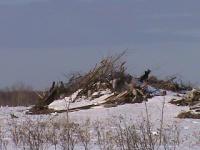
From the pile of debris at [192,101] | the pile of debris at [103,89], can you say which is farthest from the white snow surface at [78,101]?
the pile of debris at [192,101]

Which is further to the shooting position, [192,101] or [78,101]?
[78,101]

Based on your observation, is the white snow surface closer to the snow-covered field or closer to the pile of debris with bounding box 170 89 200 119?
the snow-covered field

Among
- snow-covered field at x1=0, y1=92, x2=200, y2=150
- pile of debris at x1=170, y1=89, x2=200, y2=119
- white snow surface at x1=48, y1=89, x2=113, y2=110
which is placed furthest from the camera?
white snow surface at x1=48, y1=89, x2=113, y2=110

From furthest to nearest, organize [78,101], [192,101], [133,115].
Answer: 1. [78,101]
2. [192,101]
3. [133,115]

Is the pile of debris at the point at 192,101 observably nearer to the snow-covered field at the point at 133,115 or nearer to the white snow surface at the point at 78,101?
the snow-covered field at the point at 133,115

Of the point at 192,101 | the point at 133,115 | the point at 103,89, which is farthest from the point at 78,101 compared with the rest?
the point at 192,101

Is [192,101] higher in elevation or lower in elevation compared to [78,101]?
lower

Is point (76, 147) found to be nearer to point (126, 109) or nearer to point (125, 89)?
point (126, 109)

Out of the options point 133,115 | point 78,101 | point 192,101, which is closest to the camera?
point 133,115

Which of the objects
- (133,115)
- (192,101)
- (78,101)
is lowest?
(133,115)

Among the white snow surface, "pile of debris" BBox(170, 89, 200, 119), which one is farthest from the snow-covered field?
"pile of debris" BBox(170, 89, 200, 119)

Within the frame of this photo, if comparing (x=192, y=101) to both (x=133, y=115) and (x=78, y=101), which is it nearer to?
(x=133, y=115)

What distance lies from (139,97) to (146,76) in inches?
101

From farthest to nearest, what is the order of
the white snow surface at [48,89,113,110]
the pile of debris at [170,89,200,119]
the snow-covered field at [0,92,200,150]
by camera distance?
the white snow surface at [48,89,113,110], the pile of debris at [170,89,200,119], the snow-covered field at [0,92,200,150]
